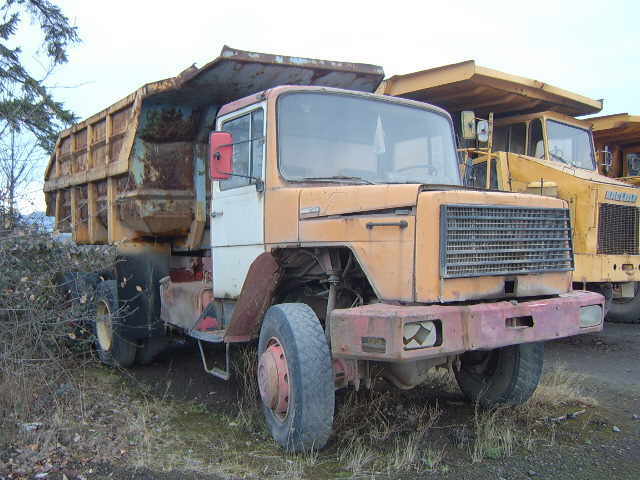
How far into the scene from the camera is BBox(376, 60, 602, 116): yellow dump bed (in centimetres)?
791

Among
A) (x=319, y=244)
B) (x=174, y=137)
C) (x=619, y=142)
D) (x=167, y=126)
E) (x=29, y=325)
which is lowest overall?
(x=29, y=325)

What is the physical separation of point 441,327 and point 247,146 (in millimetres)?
2232

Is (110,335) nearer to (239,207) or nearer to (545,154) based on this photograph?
(239,207)

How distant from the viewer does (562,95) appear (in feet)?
28.4

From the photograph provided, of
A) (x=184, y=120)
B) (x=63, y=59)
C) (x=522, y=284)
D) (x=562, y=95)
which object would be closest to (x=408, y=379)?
(x=522, y=284)

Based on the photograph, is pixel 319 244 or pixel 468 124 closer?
pixel 319 244

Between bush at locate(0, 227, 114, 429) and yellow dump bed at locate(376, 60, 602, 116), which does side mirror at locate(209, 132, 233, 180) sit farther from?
yellow dump bed at locate(376, 60, 602, 116)

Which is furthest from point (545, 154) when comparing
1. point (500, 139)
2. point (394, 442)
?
point (394, 442)

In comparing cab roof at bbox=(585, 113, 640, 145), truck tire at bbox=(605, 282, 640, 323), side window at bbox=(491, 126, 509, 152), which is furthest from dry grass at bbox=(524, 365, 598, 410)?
cab roof at bbox=(585, 113, 640, 145)

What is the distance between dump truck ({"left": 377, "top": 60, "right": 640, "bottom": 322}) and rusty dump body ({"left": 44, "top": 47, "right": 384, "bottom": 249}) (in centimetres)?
202

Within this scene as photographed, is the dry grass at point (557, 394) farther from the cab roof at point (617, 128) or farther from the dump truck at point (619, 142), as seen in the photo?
the cab roof at point (617, 128)

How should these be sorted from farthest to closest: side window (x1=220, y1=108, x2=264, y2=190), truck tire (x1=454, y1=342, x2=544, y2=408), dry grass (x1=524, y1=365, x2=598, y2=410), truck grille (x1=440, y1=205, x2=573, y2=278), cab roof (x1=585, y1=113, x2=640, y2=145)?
1. cab roof (x1=585, y1=113, x2=640, y2=145)
2. dry grass (x1=524, y1=365, x2=598, y2=410)
3. truck tire (x1=454, y1=342, x2=544, y2=408)
4. side window (x1=220, y1=108, x2=264, y2=190)
5. truck grille (x1=440, y1=205, x2=573, y2=278)

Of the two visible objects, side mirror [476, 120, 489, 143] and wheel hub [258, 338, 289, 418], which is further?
side mirror [476, 120, 489, 143]

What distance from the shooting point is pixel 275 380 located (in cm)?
413
